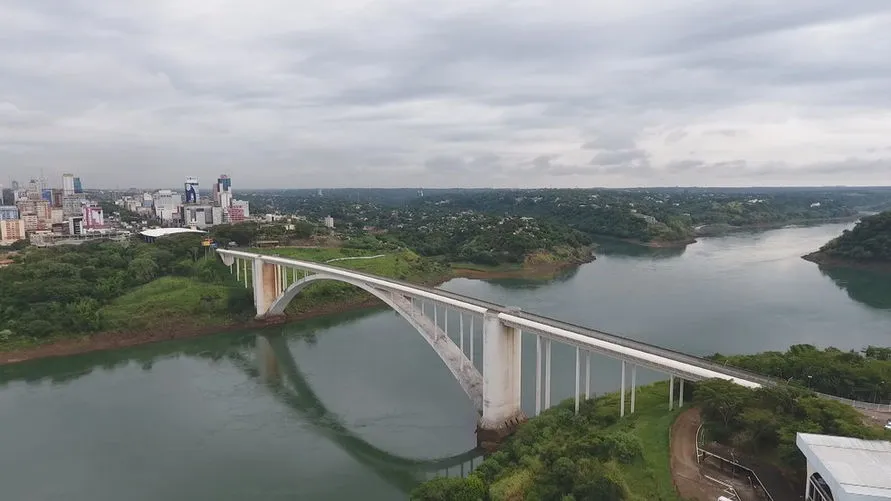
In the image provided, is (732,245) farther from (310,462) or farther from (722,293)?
(310,462)

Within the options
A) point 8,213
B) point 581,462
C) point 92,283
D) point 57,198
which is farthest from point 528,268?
point 57,198

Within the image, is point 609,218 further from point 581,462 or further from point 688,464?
point 581,462

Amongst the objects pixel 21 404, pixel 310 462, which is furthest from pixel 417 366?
pixel 21 404

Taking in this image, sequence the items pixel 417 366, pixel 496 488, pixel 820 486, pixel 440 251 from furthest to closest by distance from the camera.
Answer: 1. pixel 440 251
2. pixel 417 366
3. pixel 496 488
4. pixel 820 486

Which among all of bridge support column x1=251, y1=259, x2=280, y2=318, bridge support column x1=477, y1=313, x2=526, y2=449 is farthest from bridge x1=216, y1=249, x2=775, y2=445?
bridge support column x1=251, y1=259, x2=280, y2=318

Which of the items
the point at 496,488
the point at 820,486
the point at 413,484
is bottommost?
the point at 413,484

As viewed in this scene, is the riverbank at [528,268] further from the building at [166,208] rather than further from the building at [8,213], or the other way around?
the building at [8,213]
